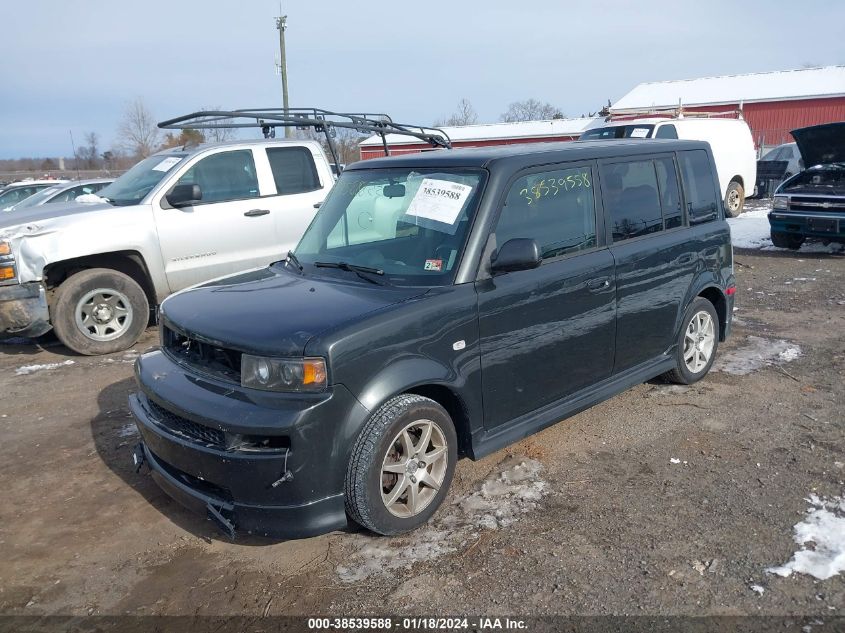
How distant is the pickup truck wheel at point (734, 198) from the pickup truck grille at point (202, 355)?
50.8 feet

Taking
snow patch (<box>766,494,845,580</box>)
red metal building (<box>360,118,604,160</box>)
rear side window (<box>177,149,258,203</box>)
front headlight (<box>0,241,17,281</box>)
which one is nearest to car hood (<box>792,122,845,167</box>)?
rear side window (<box>177,149,258,203</box>)

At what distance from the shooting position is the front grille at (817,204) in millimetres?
10664

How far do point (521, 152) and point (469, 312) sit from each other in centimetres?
115

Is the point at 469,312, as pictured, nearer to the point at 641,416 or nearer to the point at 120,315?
the point at 641,416

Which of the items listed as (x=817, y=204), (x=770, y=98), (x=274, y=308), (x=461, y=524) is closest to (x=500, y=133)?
(x=770, y=98)

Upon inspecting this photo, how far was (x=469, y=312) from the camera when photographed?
357cm

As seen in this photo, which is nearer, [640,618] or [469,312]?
[640,618]

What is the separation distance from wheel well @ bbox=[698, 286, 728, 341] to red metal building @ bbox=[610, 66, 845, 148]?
1251 inches

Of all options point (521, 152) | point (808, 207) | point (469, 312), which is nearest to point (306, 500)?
point (469, 312)

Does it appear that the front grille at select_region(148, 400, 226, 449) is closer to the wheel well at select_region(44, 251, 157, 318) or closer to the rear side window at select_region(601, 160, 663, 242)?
the rear side window at select_region(601, 160, 663, 242)

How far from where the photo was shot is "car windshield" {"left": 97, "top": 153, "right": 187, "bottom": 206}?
721 cm

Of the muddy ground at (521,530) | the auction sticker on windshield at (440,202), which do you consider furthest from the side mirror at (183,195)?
the auction sticker on windshield at (440,202)

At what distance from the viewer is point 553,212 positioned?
13.5ft

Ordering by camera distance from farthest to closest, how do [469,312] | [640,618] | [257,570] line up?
[469,312] → [257,570] → [640,618]
